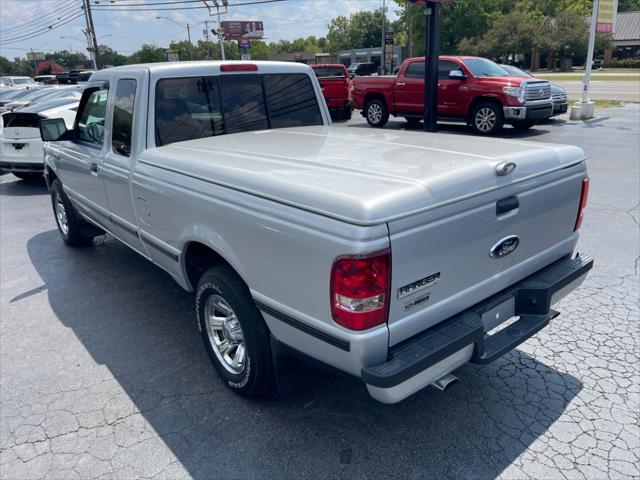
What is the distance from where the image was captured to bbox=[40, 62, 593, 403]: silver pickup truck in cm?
218

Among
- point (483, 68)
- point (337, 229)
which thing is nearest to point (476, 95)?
point (483, 68)

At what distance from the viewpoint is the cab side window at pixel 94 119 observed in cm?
434

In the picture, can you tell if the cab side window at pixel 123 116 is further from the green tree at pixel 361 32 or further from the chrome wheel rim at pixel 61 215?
the green tree at pixel 361 32

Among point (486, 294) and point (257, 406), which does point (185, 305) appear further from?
point (486, 294)

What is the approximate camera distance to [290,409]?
3.06 metres

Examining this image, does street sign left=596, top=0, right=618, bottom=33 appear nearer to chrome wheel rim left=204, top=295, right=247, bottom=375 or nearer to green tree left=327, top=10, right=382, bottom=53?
chrome wheel rim left=204, top=295, right=247, bottom=375

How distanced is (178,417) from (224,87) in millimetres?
2451

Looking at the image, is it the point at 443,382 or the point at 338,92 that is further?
the point at 338,92

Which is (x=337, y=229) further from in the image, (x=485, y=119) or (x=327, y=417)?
(x=485, y=119)

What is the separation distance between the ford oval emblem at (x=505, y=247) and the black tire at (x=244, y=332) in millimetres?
1237

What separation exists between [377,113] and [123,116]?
12.8m

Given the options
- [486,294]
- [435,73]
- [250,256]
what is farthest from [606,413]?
[435,73]

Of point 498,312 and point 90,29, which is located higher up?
point 90,29

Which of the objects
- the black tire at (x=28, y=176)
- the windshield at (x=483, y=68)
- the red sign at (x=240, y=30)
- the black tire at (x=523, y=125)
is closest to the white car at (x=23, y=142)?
the black tire at (x=28, y=176)
